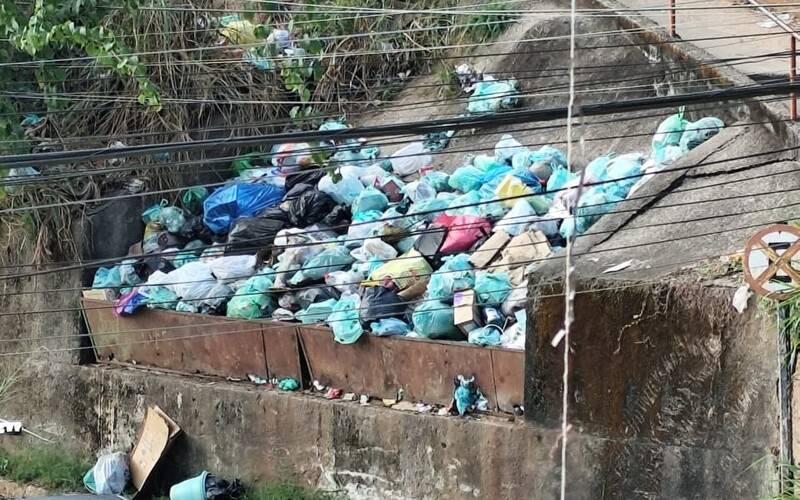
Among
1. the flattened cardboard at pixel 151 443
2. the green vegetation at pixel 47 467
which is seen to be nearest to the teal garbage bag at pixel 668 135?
the flattened cardboard at pixel 151 443

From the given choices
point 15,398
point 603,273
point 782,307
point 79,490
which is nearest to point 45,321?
point 15,398

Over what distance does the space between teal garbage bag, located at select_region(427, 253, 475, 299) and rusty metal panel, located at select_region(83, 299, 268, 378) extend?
5.14ft

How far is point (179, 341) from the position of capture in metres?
9.03

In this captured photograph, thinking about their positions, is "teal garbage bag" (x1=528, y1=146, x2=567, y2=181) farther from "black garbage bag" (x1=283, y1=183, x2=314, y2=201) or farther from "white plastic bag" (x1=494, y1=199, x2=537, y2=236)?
"black garbage bag" (x1=283, y1=183, x2=314, y2=201)

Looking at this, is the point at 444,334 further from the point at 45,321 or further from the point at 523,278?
the point at 45,321

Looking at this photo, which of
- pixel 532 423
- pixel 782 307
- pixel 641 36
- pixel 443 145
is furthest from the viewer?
pixel 443 145

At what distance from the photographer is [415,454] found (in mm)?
7570

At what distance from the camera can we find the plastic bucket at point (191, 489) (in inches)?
332

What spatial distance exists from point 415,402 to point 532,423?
3.86ft

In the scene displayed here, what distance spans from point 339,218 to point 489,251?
5.89 ft

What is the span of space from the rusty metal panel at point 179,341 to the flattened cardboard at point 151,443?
0.44m

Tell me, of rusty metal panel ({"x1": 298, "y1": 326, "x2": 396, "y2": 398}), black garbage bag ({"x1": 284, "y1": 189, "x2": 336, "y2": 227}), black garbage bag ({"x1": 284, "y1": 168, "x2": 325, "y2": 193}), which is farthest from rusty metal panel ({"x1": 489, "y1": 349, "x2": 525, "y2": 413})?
black garbage bag ({"x1": 284, "y1": 168, "x2": 325, "y2": 193})

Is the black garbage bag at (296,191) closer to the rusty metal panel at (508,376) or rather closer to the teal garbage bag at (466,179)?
the teal garbage bag at (466,179)

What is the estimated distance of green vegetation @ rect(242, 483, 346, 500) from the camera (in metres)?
8.05
